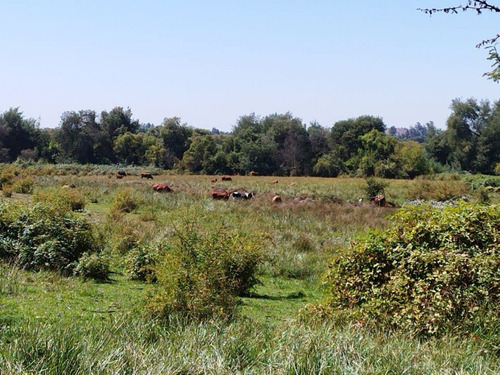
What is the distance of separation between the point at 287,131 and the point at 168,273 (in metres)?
76.4

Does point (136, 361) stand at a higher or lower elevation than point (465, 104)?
lower

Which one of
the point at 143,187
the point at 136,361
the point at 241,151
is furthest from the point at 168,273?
the point at 241,151

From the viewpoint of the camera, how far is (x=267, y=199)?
31406 mm

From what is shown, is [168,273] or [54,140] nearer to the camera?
[168,273]

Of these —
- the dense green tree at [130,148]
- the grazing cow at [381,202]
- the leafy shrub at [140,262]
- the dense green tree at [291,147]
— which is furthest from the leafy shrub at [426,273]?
the dense green tree at [130,148]

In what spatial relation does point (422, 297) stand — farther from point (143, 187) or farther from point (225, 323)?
point (143, 187)

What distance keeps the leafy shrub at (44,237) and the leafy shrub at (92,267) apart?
0.25 metres

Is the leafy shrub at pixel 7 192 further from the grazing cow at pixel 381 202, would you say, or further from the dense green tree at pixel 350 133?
the dense green tree at pixel 350 133

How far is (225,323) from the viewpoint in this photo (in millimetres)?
7086

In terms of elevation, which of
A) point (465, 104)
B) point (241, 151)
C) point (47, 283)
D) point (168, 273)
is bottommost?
point (47, 283)

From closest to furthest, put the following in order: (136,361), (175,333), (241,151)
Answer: (136,361) → (175,333) → (241,151)

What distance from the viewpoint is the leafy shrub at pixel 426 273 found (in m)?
7.04

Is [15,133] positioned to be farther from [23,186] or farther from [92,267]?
[92,267]

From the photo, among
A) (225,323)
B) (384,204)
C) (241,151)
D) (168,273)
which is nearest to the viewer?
(225,323)
